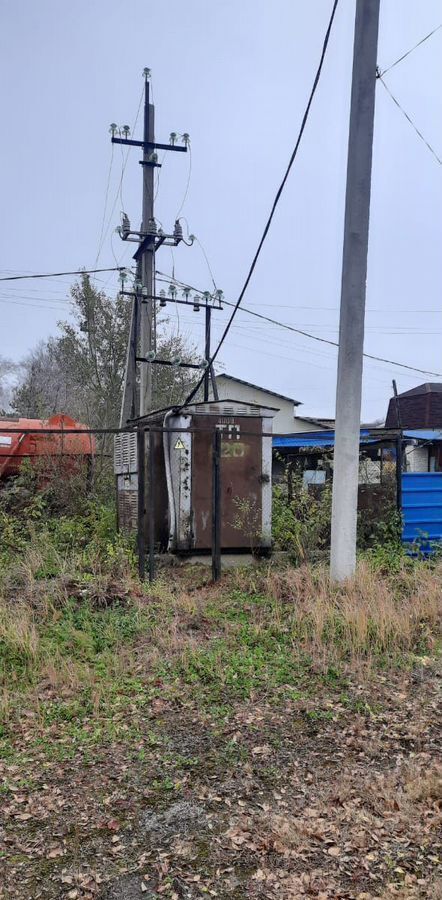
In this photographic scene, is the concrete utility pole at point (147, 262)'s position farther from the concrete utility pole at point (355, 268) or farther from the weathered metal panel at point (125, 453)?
the concrete utility pole at point (355, 268)

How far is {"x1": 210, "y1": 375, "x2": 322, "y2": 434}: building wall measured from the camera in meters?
27.4

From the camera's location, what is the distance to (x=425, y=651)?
15.8ft

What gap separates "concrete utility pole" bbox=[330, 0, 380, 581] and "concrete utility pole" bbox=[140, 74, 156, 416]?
6.07 meters

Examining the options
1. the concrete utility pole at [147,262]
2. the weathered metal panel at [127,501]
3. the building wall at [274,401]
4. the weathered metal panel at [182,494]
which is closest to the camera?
the weathered metal panel at [182,494]

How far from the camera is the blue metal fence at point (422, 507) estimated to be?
304 inches

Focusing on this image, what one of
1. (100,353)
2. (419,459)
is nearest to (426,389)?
(419,459)

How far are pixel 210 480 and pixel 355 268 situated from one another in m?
2.76

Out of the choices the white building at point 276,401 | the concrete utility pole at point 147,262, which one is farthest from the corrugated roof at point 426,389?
the concrete utility pole at point 147,262

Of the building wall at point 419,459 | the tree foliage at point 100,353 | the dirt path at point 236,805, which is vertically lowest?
the dirt path at point 236,805

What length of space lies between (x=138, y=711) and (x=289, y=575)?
2.77 m

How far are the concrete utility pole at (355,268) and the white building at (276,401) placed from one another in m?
20.0

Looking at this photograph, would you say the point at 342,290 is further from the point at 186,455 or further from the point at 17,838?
the point at 17,838

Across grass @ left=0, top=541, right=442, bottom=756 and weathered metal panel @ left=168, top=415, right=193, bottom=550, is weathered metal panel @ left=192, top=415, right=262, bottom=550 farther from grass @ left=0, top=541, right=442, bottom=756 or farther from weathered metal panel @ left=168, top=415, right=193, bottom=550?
grass @ left=0, top=541, right=442, bottom=756

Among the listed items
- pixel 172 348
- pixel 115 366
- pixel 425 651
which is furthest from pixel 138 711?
pixel 172 348
